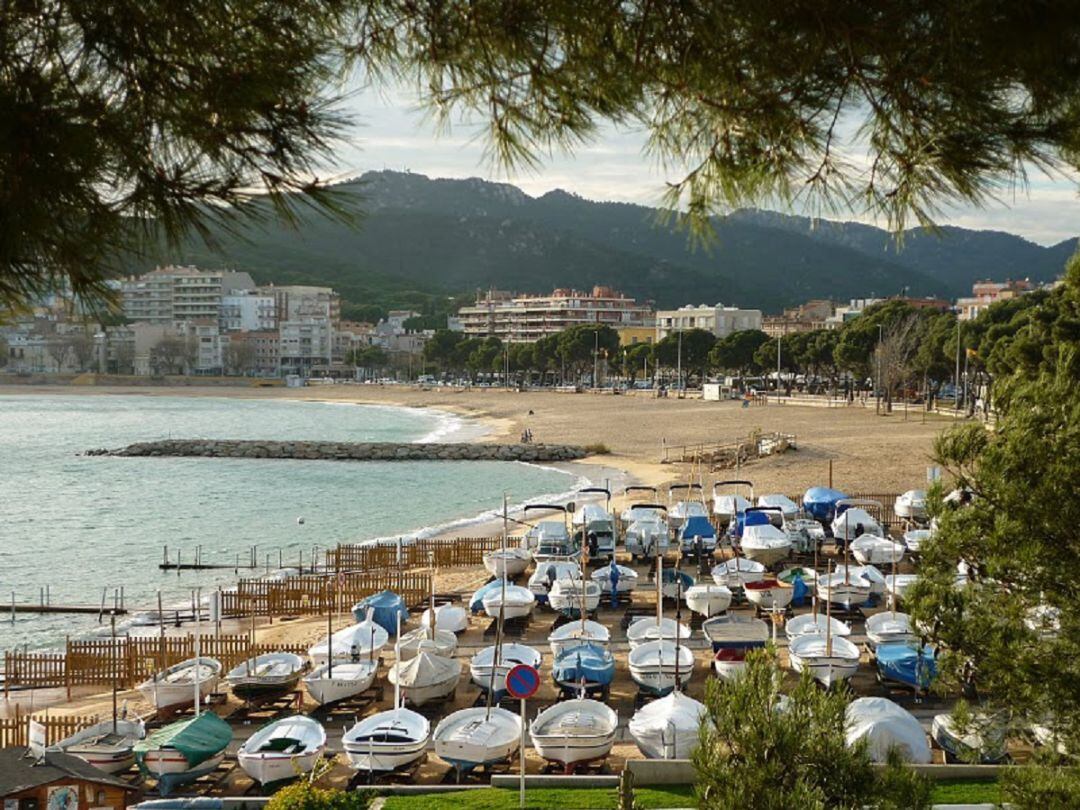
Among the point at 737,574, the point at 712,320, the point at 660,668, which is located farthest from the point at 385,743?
the point at 712,320

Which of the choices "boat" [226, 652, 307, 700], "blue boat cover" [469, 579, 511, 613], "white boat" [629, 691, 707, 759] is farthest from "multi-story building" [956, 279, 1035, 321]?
"white boat" [629, 691, 707, 759]

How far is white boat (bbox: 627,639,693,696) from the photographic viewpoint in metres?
14.1

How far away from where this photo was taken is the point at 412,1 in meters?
3.76

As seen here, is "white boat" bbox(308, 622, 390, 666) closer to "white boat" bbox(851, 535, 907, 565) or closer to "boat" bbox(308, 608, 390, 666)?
"boat" bbox(308, 608, 390, 666)

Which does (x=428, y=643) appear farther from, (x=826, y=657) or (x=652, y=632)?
(x=826, y=657)

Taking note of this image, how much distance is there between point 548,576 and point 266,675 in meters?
6.92

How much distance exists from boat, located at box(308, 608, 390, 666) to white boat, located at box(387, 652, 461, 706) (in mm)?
1471

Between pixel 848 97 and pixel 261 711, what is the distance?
42.4ft

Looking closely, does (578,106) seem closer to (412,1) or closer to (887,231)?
(412,1)

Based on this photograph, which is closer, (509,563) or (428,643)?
(428,643)

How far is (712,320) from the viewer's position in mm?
132000

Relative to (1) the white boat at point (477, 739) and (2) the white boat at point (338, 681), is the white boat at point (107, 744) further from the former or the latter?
(1) the white boat at point (477, 739)

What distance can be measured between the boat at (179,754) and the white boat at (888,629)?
9.29 meters

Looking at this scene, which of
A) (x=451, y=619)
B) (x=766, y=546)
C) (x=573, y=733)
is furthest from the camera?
(x=766, y=546)
